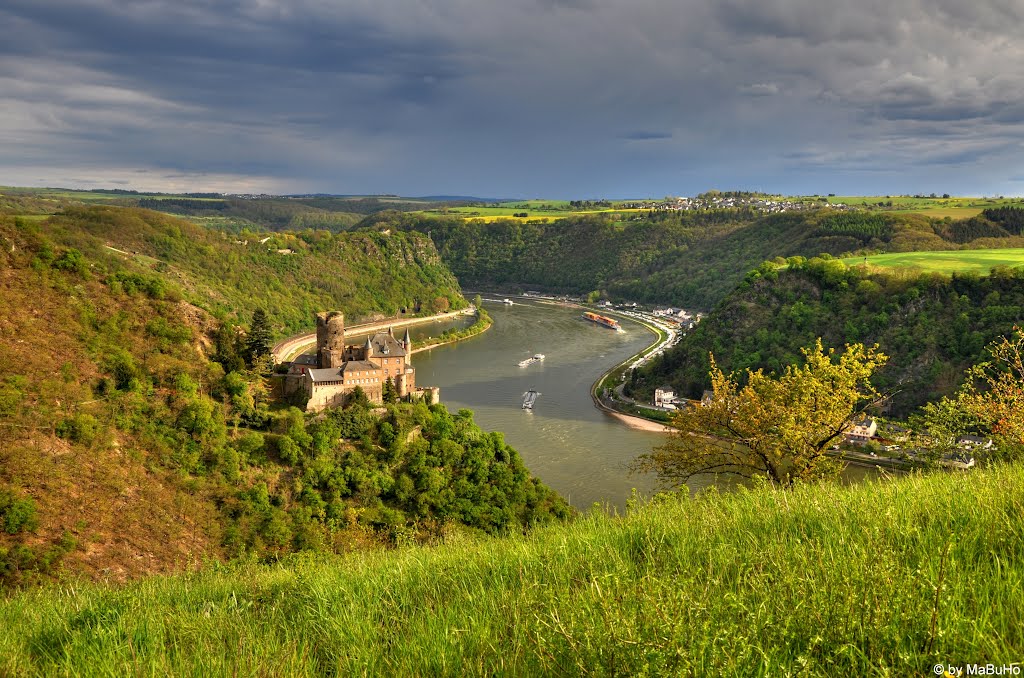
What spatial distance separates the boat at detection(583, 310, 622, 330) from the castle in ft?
153

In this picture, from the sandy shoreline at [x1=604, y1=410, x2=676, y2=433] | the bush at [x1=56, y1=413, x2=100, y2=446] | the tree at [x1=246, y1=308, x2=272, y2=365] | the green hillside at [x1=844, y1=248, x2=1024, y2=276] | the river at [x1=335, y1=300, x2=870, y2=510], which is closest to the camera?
the bush at [x1=56, y1=413, x2=100, y2=446]

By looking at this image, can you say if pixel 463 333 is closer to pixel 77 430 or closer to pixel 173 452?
pixel 173 452

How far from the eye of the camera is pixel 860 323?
43500 millimetres

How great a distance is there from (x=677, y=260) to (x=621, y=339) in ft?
139

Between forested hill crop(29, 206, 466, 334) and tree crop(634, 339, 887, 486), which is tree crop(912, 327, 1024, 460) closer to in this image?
tree crop(634, 339, 887, 486)

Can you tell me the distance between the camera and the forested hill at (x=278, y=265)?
69438mm

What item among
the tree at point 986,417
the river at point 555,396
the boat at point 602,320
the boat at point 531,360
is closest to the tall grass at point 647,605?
the tree at point 986,417

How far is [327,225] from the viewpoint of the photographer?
7825 inches

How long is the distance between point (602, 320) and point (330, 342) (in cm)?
5499

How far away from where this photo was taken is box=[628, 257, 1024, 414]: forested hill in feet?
123

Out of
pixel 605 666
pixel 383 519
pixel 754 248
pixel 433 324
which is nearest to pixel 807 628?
pixel 605 666

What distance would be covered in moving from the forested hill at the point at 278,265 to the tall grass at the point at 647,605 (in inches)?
2343

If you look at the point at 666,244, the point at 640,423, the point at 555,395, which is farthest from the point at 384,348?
the point at 666,244

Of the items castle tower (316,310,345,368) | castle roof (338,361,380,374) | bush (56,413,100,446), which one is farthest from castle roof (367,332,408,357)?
bush (56,413,100,446)
